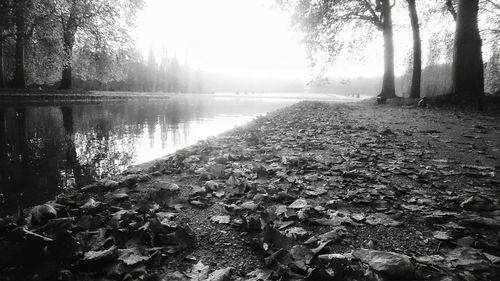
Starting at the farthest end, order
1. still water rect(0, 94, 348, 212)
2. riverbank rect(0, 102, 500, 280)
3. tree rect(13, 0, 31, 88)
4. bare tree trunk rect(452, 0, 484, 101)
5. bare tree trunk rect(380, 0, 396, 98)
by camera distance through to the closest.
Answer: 1. tree rect(13, 0, 31, 88)
2. bare tree trunk rect(380, 0, 396, 98)
3. bare tree trunk rect(452, 0, 484, 101)
4. still water rect(0, 94, 348, 212)
5. riverbank rect(0, 102, 500, 280)

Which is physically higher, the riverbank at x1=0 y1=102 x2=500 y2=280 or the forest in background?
the forest in background

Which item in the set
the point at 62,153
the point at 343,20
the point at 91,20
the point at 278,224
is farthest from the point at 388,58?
the point at 91,20

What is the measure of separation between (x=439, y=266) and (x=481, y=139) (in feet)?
15.2

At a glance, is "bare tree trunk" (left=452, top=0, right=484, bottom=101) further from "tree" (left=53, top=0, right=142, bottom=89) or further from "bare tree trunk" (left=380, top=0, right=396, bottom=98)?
"tree" (left=53, top=0, right=142, bottom=89)

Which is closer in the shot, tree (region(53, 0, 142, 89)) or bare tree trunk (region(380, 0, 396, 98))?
bare tree trunk (region(380, 0, 396, 98))

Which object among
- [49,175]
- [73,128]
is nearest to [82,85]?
[73,128]

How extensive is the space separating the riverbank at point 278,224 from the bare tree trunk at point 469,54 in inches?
266

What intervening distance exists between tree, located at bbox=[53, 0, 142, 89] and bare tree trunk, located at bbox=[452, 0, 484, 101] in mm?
22427

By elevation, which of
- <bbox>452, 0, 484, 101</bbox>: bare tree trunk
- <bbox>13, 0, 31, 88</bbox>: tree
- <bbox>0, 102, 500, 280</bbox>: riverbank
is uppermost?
<bbox>13, 0, 31, 88</bbox>: tree

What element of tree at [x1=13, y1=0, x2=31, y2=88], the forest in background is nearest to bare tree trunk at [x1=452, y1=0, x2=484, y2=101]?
the forest in background

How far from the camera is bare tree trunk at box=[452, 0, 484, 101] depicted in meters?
9.49

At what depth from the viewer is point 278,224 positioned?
2291mm

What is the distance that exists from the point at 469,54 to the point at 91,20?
24.8 meters

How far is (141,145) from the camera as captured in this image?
7.20m
